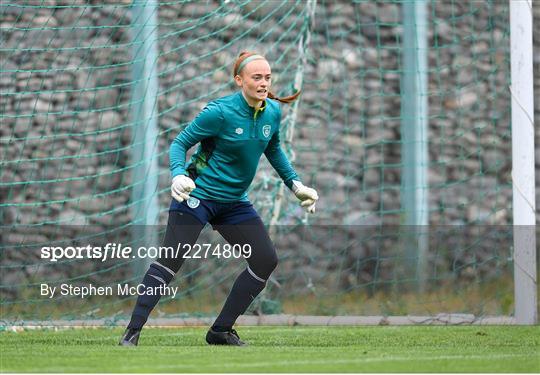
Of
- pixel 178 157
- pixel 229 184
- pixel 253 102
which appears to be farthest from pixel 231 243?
pixel 253 102

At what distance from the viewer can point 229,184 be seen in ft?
24.6

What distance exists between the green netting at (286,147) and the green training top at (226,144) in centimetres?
274

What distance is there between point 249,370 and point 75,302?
4923mm

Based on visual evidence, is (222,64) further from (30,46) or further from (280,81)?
(30,46)

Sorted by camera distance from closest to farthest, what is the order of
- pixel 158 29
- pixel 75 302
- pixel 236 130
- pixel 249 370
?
1. pixel 249 370
2. pixel 236 130
3. pixel 75 302
4. pixel 158 29

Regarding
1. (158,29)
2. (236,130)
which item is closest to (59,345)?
(236,130)

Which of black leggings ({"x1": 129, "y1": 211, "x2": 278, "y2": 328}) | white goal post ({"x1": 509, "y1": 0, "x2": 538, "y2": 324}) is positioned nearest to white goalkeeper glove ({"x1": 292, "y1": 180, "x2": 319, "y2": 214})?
black leggings ({"x1": 129, "y1": 211, "x2": 278, "y2": 328})

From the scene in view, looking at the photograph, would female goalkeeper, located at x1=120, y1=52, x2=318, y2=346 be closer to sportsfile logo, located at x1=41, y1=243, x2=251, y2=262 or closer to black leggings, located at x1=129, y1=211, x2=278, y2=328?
black leggings, located at x1=129, y1=211, x2=278, y2=328

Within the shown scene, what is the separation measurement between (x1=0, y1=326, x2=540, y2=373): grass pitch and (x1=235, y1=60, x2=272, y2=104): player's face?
1.36m

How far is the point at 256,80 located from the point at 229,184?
0.58 m

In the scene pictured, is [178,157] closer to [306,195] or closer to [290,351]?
[306,195]

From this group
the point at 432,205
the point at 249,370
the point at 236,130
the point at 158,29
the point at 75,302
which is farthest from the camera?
the point at 432,205

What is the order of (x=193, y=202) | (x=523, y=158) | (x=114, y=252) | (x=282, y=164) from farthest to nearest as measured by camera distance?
(x=114, y=252), (x=523, y=158), (x=282, y=164), (x=193, y=202)

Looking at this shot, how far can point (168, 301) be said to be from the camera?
35.8 ft
